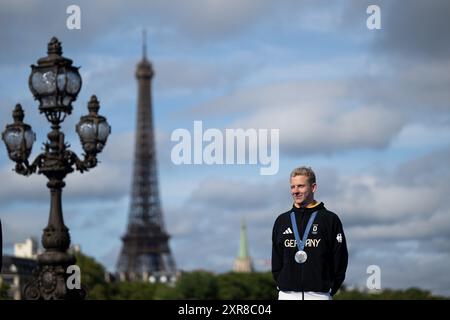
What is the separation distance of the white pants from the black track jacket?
4cm

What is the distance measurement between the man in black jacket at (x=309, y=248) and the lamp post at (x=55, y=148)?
350 inches

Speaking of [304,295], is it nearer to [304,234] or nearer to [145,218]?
[304,234]

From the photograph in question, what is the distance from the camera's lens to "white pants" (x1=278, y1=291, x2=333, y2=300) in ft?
42.1

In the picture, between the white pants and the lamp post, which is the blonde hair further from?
the lamp post

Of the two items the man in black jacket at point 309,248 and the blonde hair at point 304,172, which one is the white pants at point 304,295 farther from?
the blonde hair at point 304,172

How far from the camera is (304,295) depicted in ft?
42.3

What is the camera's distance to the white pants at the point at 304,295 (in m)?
12.8

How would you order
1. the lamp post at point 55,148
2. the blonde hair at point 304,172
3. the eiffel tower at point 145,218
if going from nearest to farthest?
the blonde hair at point 304,172 < the lamp post at point 55,148 < the eiffel tower at point 145,218

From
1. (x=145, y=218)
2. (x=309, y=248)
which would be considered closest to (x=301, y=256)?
(x=309, y=248)

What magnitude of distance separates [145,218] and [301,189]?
170m

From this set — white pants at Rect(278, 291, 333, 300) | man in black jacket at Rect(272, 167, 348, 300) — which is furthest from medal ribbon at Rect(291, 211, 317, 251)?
white pants at Rect(278, 291, 333, 300)

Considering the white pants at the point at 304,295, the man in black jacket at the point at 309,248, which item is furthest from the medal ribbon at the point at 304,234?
the white pants at the point at 304,295
